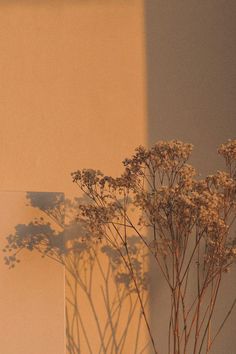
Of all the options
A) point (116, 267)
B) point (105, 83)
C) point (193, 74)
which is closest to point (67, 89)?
point (105, 83)

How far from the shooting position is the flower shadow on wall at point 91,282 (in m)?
2.69

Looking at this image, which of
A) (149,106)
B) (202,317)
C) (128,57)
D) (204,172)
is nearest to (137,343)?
(202,317)

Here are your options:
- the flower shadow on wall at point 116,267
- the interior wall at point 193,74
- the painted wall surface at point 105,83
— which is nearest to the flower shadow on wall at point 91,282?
the flower shadow on wall at point 116,267

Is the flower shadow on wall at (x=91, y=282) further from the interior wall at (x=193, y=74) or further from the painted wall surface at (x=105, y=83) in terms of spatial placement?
the interior wall at (x=193, y=74)

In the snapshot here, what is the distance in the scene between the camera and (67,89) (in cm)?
284

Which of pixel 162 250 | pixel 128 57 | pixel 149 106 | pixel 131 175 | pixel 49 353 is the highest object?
pixel 128 57

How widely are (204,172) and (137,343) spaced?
701 millimetres

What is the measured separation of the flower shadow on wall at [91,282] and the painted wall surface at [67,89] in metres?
0.13

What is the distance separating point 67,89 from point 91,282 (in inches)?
28.9

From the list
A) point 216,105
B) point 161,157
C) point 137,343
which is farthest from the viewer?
point 216,105

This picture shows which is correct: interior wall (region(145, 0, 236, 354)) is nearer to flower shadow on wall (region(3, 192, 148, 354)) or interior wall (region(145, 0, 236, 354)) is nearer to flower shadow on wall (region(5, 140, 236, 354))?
flower shadow on wall (region(5, 140, 236, 354))

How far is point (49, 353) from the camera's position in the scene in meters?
2.55

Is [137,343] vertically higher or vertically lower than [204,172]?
lower

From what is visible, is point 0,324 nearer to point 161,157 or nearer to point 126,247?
point 126,247
